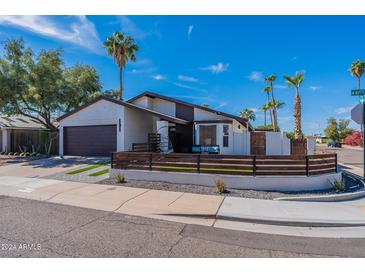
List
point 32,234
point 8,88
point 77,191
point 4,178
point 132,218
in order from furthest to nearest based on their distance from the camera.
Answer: point 8,88 < point 4,178 < point 77,191 < point 132,218 < point 32,234

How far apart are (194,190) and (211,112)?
8.63 meters

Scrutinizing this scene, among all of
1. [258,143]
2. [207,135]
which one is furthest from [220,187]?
[258,143]

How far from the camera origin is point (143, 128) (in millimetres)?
17438

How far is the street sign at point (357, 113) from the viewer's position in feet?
31.7

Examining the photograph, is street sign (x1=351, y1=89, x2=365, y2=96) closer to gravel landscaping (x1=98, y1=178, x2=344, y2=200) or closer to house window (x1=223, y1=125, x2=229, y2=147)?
gravel landscaping (x1=98, y1=178, x2=344, y2=200)

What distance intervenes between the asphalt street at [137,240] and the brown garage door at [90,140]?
1069 centimetres

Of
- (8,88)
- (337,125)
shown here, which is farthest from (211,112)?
(337,125)

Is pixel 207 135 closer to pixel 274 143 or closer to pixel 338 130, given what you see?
pixel 274 143

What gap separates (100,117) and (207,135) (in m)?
7.64

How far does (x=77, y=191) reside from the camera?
8.20 meters

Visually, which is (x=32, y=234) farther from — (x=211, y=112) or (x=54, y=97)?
(x=54, y=97)

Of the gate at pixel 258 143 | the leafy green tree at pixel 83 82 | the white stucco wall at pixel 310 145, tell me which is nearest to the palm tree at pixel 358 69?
the white stucco wall at pixel 310 145

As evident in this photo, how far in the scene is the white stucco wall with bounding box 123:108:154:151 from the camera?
51.0 ft

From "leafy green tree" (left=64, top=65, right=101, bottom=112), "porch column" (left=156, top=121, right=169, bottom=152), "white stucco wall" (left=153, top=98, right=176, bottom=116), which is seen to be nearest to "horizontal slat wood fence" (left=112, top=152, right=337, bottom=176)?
"porch column" (left=156, top=121, right=169, bottom=152)
